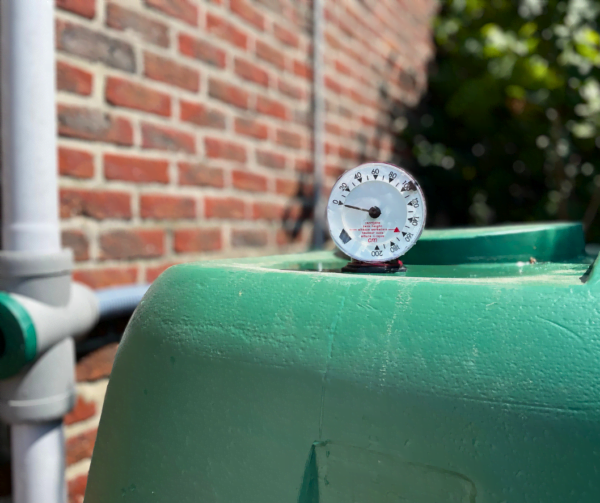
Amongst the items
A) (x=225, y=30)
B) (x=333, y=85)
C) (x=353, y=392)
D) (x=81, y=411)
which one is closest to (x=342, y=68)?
(x=333, y=85)

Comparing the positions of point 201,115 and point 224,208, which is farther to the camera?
point 224,208

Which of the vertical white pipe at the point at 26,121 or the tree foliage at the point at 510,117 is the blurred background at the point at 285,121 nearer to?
the tree foliage at the point at 510,117

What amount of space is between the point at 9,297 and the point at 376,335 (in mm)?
848

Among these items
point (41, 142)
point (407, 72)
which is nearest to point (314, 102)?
point (407, 72)

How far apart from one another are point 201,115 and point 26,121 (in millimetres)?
739

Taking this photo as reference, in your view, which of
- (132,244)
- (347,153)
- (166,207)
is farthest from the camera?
(347,153)

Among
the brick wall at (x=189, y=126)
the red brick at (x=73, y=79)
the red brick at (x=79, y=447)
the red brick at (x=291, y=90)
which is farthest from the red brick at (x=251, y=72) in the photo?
the red brick at (x=79, y=447)

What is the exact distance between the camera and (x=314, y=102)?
2527 mm

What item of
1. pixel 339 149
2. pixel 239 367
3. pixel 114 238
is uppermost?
pixel 339 149

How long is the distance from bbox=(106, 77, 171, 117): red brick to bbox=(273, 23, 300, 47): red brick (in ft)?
2.46

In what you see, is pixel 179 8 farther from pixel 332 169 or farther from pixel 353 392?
pixel 353 392

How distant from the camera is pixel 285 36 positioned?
2.34 meters

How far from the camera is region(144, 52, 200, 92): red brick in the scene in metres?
1.67

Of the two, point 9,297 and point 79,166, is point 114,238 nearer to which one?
point 79,166
